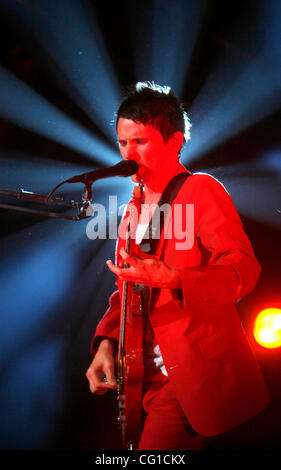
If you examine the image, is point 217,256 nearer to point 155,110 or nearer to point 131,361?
point 131,361

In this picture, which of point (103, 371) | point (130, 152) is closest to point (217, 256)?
point (130, 152)

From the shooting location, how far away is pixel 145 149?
1.69 meters

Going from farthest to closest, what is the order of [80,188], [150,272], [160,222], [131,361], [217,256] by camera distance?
[80,188], [160,222], [131,361], [217,256], [150,272]

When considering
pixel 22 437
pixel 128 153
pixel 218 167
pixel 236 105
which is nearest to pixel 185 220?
pixel 128 153

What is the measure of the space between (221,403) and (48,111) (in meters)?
2.27

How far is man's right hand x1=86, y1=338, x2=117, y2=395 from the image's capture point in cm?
157

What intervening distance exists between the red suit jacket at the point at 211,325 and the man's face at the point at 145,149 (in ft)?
1.22

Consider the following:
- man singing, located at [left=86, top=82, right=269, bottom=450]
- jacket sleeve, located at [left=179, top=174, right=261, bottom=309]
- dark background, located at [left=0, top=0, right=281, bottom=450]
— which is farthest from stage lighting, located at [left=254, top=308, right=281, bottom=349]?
jacket sleeve, located at [left=179, top=174, right=261, bottom=309]

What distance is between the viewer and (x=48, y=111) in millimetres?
2445

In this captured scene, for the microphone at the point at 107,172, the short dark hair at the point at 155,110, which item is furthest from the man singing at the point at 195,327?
the short dark hair at the point at 155,110

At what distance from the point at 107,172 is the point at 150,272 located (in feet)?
1.75

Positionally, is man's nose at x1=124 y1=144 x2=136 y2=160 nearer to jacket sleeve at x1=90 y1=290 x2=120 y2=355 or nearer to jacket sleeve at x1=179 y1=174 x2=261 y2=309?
jacket sleeve at x1=179 y1=174 x2=261 y2=309

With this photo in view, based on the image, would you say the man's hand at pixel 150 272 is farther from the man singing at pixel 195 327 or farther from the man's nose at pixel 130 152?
the man's nose at pixel 130 152

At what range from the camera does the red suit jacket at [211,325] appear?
1.15m
